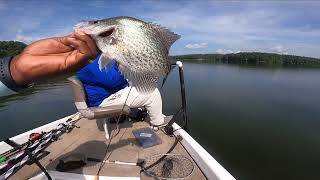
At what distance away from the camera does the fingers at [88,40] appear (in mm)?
1993

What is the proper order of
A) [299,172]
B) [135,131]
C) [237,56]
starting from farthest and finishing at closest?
1. [237,56]
2. [299,172]
3. [135,131]

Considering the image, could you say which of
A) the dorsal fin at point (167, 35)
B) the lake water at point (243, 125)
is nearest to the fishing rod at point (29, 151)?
the dorsal fin at point (167, 35)

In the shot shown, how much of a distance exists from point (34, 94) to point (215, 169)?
20465 millimetres

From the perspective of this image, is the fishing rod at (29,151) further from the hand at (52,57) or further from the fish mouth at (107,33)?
the fish mouth at (107,33)

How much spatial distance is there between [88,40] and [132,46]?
33cm

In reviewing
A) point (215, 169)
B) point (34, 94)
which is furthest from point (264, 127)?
point (34, 94)

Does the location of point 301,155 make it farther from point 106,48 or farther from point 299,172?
point 106,48

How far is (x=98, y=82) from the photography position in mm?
5441

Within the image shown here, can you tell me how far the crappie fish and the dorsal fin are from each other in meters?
0.02

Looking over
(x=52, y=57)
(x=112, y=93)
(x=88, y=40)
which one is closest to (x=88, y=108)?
(x=112, y=93)

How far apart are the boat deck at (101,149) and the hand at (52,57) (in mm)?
2255

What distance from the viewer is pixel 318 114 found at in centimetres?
1730

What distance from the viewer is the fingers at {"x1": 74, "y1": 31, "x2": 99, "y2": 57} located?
1.99 meters

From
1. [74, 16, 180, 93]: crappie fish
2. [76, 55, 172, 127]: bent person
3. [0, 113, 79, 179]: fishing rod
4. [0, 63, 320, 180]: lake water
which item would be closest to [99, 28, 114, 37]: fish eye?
[74, 16, 180, 93]: crappie fish
